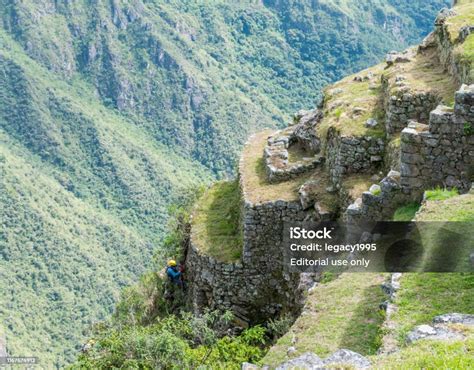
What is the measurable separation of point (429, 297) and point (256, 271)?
301 inches

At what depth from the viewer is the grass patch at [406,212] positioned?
1122 centimetres

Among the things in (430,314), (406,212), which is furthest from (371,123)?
(430,314)

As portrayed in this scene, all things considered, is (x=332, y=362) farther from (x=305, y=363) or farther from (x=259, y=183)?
(x=259, y=183)

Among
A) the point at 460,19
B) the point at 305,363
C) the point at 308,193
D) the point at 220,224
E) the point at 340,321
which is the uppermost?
the point at 460,19

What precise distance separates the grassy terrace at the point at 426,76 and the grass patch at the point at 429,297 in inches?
241

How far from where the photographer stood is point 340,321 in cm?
888

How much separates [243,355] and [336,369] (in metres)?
4.85

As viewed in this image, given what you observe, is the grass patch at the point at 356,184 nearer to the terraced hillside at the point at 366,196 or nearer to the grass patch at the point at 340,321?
the terraced hillside at the point at 366,196

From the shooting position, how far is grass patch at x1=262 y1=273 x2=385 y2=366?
8.24m

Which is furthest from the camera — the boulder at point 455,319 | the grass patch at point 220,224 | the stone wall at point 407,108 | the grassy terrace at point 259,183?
the grass patch at point 220,224

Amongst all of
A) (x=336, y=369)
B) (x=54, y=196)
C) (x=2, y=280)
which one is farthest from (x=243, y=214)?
(x=54, y=196)

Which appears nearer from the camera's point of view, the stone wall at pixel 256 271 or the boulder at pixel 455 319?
the boulder at pixel 455 319

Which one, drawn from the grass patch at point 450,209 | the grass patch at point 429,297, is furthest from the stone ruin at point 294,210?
the grass patch at point 429,297

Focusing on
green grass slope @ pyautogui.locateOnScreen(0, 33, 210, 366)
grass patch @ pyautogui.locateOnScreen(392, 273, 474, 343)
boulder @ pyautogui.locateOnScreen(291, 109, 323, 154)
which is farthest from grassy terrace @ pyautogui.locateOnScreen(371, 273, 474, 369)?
green grass slope @ pyautogui.locateOnScreen(0, 33, 210, 366)
